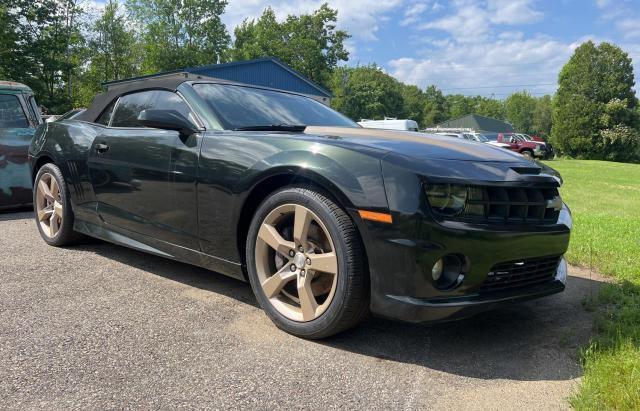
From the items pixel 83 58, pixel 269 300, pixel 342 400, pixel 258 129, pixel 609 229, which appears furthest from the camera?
pixel 83 58

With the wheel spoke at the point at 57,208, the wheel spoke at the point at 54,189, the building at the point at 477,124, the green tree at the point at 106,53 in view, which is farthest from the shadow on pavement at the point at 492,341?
the building at the point at 477,124

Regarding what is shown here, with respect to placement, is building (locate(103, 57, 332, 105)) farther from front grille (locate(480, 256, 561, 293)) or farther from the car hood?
front grille (locate(480, 256, 561, 293))

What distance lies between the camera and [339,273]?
2484 millimetres

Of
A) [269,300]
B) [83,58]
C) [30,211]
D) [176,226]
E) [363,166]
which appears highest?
[83,58]

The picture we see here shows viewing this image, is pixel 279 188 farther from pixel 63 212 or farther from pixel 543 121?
pixel 543 121

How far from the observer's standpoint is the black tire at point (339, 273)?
8.04 feet

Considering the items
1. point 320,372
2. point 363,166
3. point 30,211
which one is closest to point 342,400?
point 320,372

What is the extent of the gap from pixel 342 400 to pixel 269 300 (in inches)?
34.0

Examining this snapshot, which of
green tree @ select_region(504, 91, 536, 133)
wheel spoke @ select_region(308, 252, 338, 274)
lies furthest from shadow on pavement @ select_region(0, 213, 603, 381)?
green tree @ select_region(504, 91, 536, 133)

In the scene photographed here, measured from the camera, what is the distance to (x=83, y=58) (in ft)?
135

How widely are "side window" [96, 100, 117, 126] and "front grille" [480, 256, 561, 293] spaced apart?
3.13 metres

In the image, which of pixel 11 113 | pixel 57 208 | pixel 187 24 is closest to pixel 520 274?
pixel 57 208

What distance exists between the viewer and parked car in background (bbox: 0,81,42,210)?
6.48 metres

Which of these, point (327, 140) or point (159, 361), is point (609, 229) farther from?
point (159, 361)
